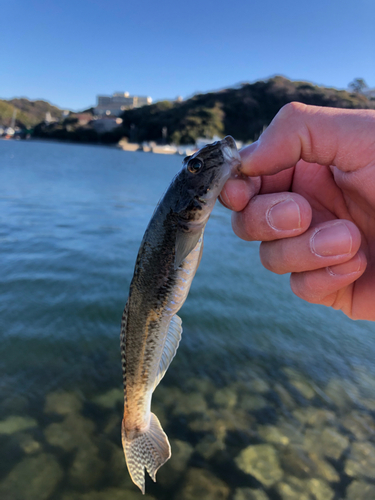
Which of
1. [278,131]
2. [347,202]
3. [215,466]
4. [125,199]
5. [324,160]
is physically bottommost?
[215,466]

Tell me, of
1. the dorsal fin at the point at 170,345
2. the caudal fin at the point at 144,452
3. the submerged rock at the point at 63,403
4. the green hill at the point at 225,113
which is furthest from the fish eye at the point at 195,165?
the green hill at the point at 225,113

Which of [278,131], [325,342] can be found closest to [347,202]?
[278,131]

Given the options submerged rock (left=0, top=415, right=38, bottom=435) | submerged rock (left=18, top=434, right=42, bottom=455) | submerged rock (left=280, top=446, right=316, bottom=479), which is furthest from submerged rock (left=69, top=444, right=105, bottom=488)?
submerged rock (left=280, top=446, right=316, bottom=479)

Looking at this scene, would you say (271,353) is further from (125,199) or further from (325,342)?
(125,199)

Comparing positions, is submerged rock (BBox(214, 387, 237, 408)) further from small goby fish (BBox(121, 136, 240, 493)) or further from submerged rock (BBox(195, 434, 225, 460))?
small goby fish (BBox(121, 136, 240, 493))

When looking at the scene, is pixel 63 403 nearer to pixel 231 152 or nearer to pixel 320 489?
pixel 320 489

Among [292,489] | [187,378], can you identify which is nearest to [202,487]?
[292,489]

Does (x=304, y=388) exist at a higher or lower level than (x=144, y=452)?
lower
